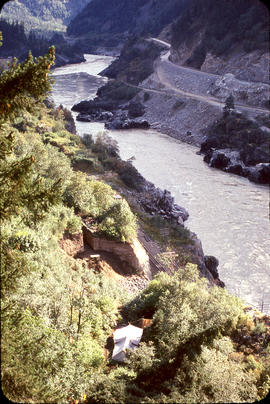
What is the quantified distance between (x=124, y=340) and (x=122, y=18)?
156616mm

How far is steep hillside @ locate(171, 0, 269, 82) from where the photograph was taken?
1967 inches

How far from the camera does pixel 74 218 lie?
1309 cm

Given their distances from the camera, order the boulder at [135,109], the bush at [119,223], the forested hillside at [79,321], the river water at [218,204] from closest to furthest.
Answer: the forested hillside at [79,321] → the bush at [119,223] → the river water at [218,204] → the boulder at [135,109]

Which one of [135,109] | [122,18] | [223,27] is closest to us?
[135,109]

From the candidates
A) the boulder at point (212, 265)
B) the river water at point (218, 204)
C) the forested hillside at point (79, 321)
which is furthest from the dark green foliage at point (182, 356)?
the river water at point (218, 204)

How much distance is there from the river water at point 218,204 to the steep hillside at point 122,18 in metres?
70.1

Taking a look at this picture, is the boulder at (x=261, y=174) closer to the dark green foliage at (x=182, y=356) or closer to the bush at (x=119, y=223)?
the bush at (x=119, y=223)

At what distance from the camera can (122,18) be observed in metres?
142

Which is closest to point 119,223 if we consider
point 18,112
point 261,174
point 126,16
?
point 18,112

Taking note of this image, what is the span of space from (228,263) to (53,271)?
13652 mm

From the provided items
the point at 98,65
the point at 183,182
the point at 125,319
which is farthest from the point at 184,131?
the point at 98,65

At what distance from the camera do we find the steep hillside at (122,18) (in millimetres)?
101938

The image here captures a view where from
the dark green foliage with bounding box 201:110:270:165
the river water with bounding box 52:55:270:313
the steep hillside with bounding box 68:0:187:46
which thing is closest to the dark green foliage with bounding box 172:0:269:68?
the dark green foliage with bounding box 201:110:270:165

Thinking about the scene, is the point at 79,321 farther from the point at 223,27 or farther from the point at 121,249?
the point at 223,27
